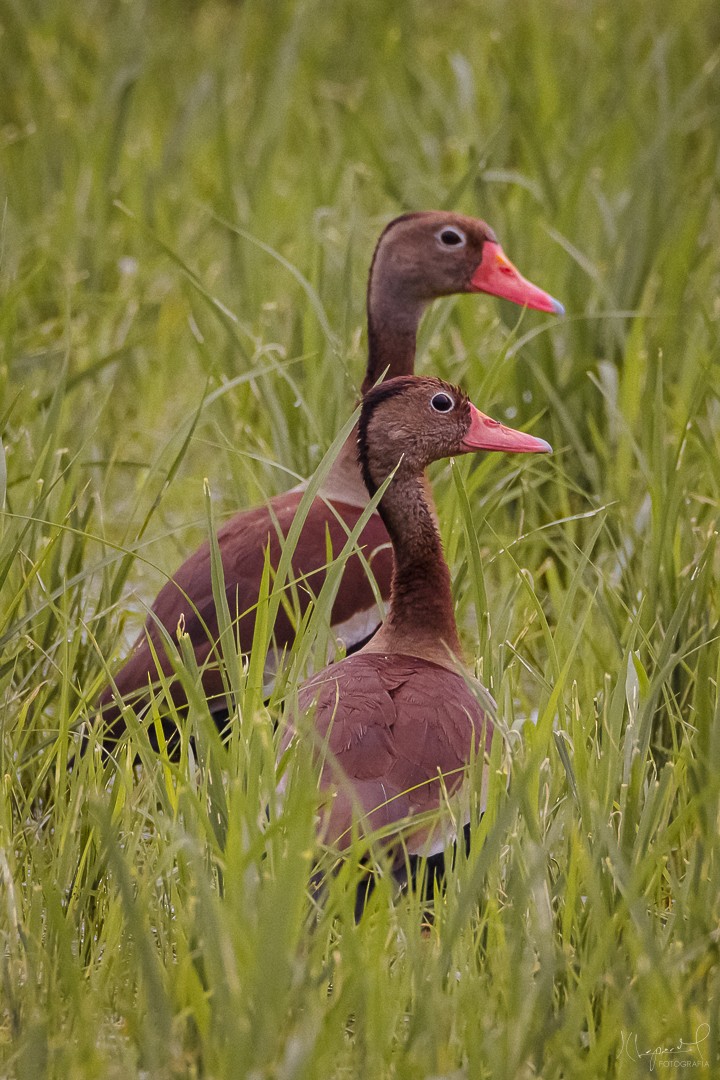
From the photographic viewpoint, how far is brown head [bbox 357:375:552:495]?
99.8 inches

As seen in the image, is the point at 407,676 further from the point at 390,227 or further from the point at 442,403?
the point at 390,227

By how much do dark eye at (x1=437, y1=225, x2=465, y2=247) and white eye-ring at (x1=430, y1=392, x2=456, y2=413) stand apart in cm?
89

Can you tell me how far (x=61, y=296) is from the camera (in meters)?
4.19

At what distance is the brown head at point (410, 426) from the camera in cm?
254

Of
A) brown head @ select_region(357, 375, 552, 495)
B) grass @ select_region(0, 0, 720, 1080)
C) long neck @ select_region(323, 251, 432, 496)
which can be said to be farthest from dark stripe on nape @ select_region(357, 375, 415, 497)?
long neck @ select_region(323, 251, 432, 496)

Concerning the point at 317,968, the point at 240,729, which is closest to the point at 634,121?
the point at 240,729

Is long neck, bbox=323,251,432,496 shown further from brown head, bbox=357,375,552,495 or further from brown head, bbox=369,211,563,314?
brown head, bbox=357,375,552,495

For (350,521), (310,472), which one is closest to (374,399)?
(350,521)

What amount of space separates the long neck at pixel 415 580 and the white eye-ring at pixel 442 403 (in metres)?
0.14

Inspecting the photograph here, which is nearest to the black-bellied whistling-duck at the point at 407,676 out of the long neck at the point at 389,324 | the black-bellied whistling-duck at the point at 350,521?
the black-bellied whistling-duck at the point at 350,521

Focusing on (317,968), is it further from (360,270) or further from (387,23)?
(387,23)

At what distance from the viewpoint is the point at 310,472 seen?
3.19 m

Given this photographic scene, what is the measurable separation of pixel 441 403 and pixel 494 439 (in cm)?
13

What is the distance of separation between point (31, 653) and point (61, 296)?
5.91 ft
